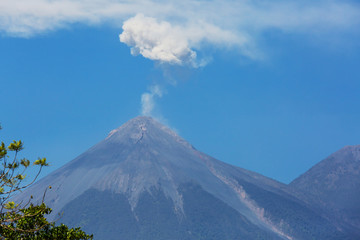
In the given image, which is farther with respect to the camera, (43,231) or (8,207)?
(43,231)

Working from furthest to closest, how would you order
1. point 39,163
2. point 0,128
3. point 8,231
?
point 8,231
point 39,163
point 0,128

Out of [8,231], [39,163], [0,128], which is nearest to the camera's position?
[0,128]

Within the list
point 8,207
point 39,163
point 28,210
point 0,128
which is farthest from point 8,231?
point 0,128

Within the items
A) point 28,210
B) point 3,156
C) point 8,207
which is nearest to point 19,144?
point 3,156

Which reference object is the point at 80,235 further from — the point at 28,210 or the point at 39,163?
the point at 39,163

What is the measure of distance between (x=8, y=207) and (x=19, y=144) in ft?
9.31

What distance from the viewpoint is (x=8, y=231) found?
2622 centimetres

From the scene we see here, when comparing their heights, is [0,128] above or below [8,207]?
above

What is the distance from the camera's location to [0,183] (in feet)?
76.4

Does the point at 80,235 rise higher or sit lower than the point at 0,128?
lower

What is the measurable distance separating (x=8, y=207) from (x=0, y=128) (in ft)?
12.4

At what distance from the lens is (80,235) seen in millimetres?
27328

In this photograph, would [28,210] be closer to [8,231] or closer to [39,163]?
[8,231]

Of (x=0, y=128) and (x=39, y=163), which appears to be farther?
(x=39, y=163)
